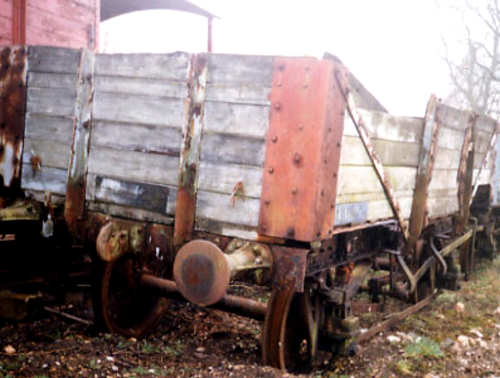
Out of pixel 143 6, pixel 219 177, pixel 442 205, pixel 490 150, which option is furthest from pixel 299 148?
pixel 143 6

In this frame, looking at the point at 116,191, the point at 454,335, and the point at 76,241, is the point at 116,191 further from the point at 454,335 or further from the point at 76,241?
the point at 454,335

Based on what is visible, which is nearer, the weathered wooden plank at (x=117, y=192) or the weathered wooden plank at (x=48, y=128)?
the weathered wooden plank at (x=117, y=192)

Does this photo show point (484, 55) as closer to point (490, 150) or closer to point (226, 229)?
point (490, 150)

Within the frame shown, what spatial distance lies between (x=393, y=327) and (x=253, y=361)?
2.01 metres

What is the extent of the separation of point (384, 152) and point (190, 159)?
5.50 ft

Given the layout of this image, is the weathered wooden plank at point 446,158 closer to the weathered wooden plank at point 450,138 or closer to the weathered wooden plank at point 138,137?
the weathered wooden plank at point 450,138

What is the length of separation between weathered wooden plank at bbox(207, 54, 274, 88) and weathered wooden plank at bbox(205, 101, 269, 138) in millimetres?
159

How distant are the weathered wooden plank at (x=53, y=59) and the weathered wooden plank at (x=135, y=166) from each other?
69cm

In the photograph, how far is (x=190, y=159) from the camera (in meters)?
3.28

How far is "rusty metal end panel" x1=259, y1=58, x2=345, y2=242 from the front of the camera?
2.91m

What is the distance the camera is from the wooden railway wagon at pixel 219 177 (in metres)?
2.98

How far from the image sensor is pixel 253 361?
4211mm

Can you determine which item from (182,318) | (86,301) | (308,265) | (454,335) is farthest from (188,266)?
(454,335)

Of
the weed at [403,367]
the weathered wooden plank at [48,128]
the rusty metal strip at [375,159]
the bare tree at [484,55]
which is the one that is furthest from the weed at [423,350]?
the bare tree at [484,55]
